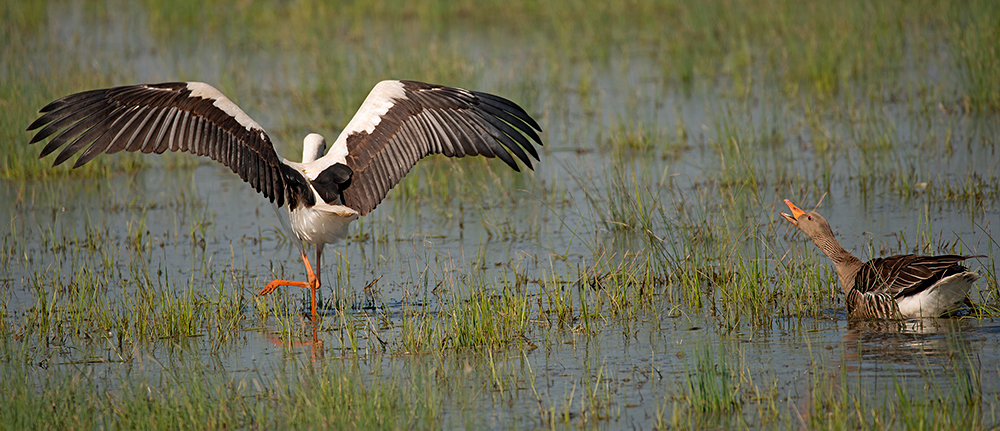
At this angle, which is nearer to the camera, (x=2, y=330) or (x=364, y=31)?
(x=2, y=330)

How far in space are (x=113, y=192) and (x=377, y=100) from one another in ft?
15.5

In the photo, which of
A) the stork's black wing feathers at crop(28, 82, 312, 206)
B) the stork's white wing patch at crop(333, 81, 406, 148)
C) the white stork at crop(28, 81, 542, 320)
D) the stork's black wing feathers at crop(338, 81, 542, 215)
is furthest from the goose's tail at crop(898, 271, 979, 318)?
the stork's black wing feathers at crop(28, 82, 312, 206)

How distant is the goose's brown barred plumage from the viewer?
18.1ft

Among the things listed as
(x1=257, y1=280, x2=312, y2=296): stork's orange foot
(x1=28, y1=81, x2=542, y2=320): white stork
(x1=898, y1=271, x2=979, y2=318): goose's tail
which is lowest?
(x1=898, y1=271, x2=979, y2=318): goose's tail

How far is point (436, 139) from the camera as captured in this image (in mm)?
6961

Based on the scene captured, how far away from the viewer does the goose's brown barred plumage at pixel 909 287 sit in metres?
5.52

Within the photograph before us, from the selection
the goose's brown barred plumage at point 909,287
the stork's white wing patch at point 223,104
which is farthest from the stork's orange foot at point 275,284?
the goose's brown barred plumage at point 909,287

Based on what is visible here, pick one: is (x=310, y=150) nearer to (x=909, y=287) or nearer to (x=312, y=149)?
(x=312, y=149)

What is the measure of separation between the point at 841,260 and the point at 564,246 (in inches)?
95.7

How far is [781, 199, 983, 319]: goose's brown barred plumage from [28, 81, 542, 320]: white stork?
6.74 feet

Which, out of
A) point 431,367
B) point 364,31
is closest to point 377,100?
point 431,367

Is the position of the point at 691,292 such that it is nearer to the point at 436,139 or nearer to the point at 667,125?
the point at 436,139

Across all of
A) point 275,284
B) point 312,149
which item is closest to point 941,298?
point 275,284

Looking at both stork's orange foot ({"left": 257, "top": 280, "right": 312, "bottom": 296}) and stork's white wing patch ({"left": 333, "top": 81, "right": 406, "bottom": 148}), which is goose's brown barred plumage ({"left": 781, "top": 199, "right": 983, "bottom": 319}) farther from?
stork's orange foot ({"left": 257, "top": 280, "right": 312, "bottom": 296})
